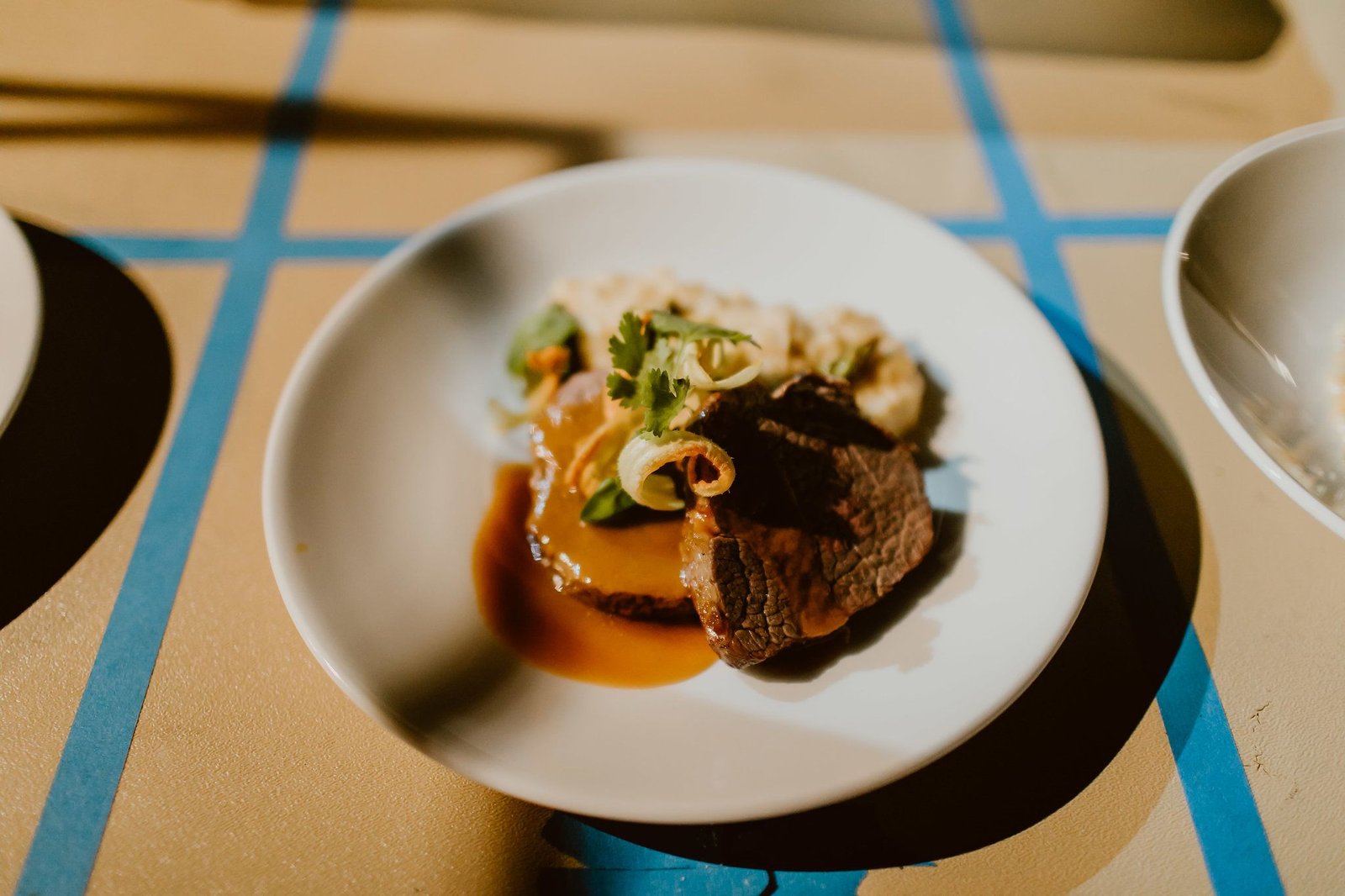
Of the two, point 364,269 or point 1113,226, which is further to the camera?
point 1113,226

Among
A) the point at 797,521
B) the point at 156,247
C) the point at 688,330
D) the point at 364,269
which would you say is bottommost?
the point at 797,521

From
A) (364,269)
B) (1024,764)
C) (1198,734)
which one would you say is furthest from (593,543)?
(1198,734)

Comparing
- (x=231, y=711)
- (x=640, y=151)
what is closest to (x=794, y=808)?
(x=231, y=711)

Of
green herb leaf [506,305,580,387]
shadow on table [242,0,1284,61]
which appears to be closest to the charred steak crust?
green herb leaf [506,305,580,387]

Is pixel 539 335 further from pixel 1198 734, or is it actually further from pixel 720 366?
pixel 1198 734

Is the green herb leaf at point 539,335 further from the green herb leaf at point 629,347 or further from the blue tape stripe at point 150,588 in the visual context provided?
the blue tape stripe at point 150,588

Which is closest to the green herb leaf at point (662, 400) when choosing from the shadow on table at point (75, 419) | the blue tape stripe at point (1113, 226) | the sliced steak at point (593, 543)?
the sliced steak at point (593, 543)

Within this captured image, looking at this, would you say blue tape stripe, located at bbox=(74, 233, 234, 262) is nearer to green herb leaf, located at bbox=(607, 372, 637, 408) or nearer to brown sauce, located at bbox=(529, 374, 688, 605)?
brown sauce, located at bbox=(529, 374, 688, 605)
